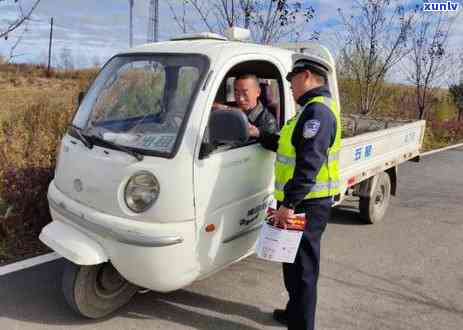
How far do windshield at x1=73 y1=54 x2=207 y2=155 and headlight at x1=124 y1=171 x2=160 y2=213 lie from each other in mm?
184

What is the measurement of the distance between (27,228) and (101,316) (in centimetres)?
177

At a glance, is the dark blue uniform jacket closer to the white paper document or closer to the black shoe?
the white paper document

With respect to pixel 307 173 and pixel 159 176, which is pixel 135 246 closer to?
pixel 159 176

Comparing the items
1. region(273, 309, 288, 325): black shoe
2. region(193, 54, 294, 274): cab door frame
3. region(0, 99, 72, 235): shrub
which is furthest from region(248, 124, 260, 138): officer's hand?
region(0, 99, 72, 235): shrub

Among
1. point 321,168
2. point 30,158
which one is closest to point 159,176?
point 321,168

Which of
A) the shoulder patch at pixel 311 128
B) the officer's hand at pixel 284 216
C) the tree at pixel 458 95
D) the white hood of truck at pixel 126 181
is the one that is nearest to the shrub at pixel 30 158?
the white hood of truck at pixel 126 181

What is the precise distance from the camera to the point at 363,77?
12508 mm

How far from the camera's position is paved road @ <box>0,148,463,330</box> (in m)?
3.27

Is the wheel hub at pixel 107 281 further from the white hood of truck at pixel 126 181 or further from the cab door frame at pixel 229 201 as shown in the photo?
the cab door frame at pixel 229 201

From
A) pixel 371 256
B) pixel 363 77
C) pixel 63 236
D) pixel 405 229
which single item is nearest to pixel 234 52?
pixel 63 236

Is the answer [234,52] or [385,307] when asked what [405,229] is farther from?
[234,52]

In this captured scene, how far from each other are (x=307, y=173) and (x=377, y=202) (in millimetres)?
3406

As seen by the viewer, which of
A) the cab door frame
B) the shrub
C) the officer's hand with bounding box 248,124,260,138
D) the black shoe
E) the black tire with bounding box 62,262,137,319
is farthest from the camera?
the shrub

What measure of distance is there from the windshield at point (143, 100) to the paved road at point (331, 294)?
4.45 feet
